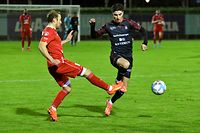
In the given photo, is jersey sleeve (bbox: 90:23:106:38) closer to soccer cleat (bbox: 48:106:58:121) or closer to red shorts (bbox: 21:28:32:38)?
soccer cleat (bbox: 48:106:58:121)

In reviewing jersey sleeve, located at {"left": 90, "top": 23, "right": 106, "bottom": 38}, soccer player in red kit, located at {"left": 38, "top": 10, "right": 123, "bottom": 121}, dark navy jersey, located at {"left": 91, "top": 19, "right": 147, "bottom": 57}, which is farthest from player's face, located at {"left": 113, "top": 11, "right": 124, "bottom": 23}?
soccer player in red kit, located at {"left": 38, "top": 10, "right": 123, "bottom": 121}

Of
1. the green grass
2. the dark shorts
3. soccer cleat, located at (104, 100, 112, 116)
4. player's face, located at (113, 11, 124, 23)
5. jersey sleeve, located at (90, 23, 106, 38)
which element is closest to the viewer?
the green grass

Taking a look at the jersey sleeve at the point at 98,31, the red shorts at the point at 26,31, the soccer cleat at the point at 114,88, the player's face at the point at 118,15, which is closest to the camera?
the soccer cleat at the point at 114,88

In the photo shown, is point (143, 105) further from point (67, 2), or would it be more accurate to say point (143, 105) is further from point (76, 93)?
point (67, 2)

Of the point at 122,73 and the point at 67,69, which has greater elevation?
the point at 67,69

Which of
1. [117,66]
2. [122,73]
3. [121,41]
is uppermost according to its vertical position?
[121,41]

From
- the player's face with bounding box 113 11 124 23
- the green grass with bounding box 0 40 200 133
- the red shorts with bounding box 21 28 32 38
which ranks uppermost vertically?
the player's face with bounding box 113 11 124 23

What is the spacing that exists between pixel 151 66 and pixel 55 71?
12613mm

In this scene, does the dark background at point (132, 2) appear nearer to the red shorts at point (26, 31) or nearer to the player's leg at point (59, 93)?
the red shorts at point (26, 31)

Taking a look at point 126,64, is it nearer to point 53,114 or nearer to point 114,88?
point 114,88

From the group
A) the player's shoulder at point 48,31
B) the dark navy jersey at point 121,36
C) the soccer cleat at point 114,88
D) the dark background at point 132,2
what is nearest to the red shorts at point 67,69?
the player's shoulder at point 48,31

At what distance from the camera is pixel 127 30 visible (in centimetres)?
1163

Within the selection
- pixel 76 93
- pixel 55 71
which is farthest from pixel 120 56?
pixel 76 93

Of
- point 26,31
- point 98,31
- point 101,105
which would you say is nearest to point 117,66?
point 98,31
